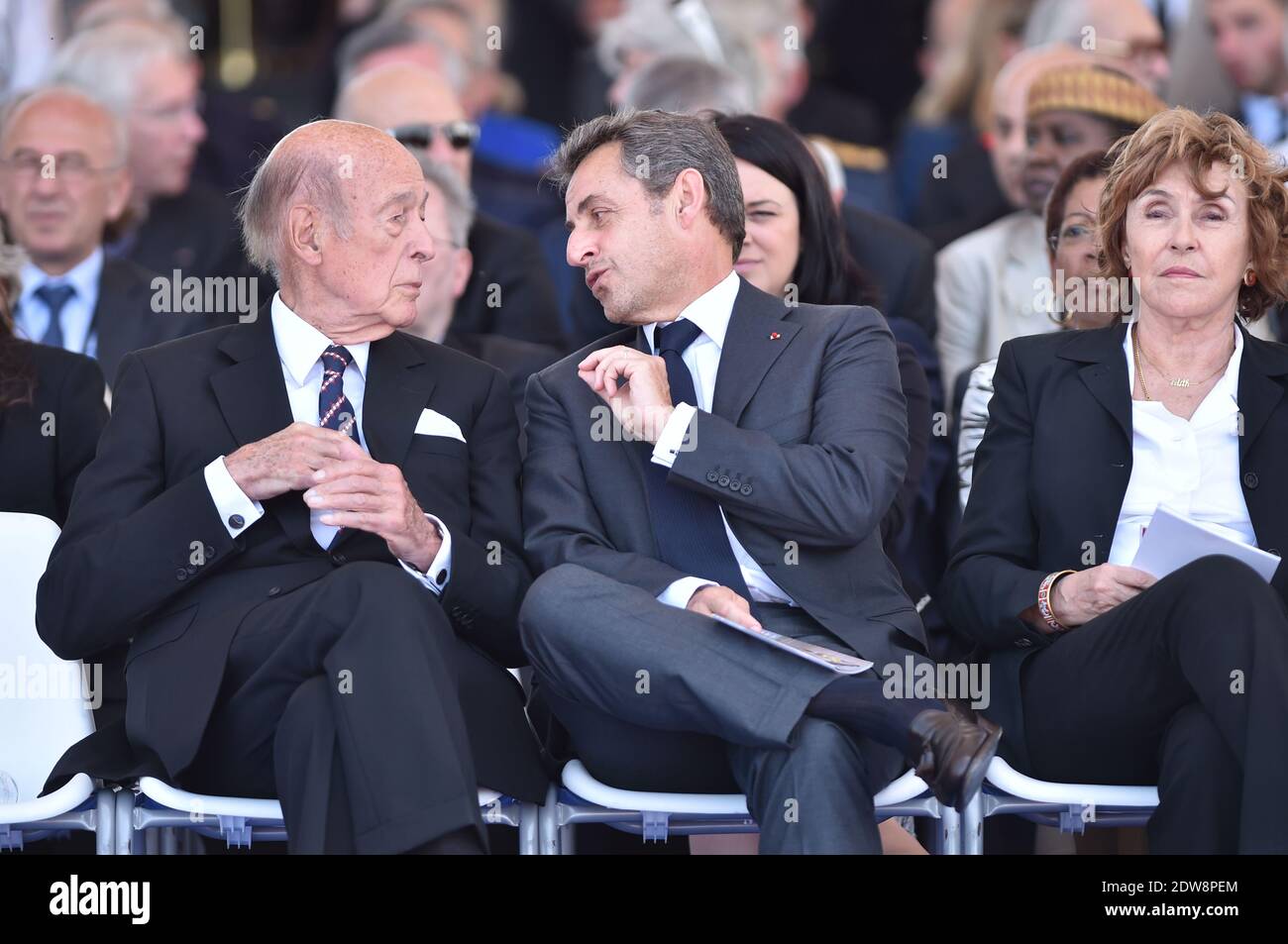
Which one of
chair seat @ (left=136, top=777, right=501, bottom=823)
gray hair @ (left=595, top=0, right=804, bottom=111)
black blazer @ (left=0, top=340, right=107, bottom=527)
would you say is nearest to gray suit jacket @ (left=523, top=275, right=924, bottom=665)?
chair seat @ (left=136, top=777, right=501, bottom=823)

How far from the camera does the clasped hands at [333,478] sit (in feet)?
9.88

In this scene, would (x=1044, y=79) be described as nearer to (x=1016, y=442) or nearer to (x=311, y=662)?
(x=1016, y=442)

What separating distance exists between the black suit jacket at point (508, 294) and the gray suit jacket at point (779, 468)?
1.55 metres

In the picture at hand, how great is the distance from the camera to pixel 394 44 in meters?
6.62

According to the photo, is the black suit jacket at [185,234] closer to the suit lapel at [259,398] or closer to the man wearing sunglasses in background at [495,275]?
the man wearing sunglasses in background at [495,275]

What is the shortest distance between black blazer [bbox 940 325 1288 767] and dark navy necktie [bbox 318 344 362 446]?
3.80 feet

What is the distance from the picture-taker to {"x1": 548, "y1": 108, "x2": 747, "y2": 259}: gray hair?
3453mm

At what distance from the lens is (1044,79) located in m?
5.00

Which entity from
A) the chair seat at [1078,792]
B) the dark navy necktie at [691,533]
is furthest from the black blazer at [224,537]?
the chair seat at [1078,792]

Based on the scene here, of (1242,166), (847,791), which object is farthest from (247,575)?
(1242,166)

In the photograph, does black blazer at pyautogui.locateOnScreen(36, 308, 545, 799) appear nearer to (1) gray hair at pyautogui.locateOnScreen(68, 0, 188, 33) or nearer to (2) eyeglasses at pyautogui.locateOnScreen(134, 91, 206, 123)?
(2) eyeglasses at pyautogui.locateOnScreen(134, 91, 206, 123)

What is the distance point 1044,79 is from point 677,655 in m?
2.77

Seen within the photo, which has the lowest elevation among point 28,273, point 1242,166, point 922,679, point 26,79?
point 922,679
